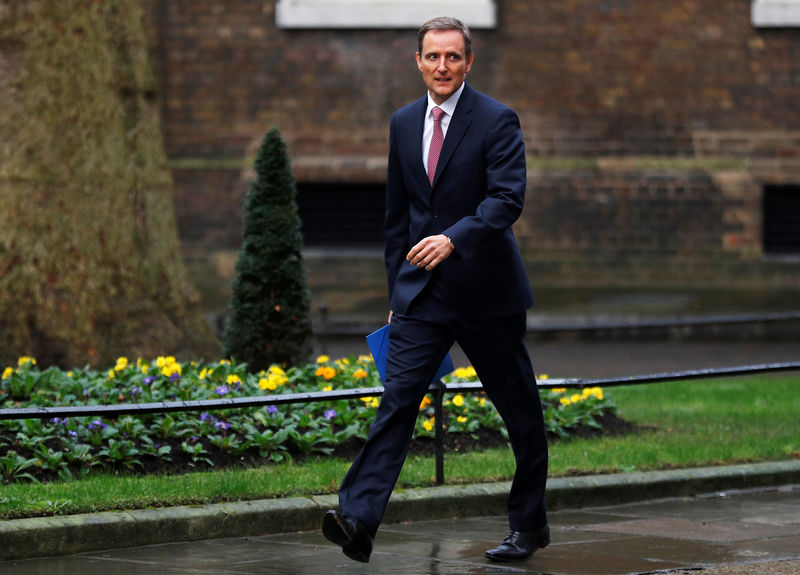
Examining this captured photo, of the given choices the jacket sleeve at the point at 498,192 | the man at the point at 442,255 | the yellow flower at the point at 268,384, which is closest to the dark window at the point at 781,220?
the yellow flower at the point at 268,384

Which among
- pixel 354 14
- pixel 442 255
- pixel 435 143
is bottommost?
pixel 442 255

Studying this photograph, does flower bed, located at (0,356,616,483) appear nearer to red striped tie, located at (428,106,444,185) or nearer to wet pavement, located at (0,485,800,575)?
wet pavement, located at (0,485,800,575)

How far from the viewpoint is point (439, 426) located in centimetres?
704

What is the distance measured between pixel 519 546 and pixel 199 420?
2.36 metres

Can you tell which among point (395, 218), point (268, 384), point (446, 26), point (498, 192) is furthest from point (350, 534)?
point (268, 384)

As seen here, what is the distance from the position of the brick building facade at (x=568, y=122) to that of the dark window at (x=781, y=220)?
17 millimetres

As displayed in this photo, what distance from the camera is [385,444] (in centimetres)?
555

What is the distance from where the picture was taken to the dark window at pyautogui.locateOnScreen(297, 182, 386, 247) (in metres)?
18.9

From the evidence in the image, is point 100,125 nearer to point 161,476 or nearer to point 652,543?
point 161,476

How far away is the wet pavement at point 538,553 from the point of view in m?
5.73

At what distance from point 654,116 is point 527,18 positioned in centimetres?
191

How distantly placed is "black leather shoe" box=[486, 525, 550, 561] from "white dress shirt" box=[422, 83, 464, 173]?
4.82 feet

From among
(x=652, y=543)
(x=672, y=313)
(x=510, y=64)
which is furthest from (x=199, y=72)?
(x=652, y=543)

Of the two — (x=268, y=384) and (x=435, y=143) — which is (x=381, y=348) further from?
(x=268, y=384)
